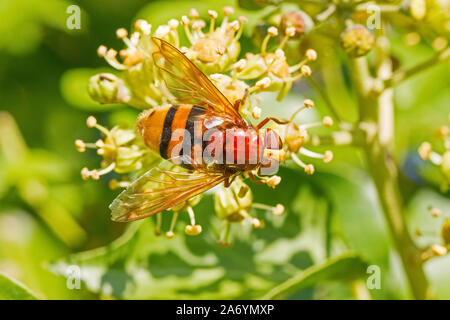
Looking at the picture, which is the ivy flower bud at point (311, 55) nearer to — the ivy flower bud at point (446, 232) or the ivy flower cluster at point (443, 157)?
the ivy flower cluster at point (443, 157)

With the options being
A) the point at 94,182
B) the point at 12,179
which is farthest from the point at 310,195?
the point at 12,179

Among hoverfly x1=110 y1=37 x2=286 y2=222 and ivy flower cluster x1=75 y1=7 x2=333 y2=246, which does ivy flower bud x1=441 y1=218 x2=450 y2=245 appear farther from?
hoverfly x1=110 y1=37 x2=286 y2=222

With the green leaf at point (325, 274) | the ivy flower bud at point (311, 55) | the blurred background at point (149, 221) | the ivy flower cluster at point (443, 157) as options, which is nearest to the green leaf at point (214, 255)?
the blurred background at point (149, 221)

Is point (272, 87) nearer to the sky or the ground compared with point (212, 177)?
nearer to the sky

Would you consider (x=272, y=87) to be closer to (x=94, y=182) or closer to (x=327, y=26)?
(x=327, y=26)

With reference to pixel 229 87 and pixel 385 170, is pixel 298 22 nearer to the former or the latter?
pixel 229 87

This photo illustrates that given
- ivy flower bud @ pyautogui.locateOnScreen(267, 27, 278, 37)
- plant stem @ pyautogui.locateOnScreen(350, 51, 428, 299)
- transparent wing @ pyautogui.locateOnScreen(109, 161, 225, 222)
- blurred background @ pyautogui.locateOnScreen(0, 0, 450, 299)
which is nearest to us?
transparent wing @ pyautogui.locateOnScreen(109, 161, 225, 222)

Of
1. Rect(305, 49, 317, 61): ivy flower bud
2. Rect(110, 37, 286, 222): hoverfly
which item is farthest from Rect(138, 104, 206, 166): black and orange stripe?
Rect(305, 49, 317, 61): ivy flower bud
